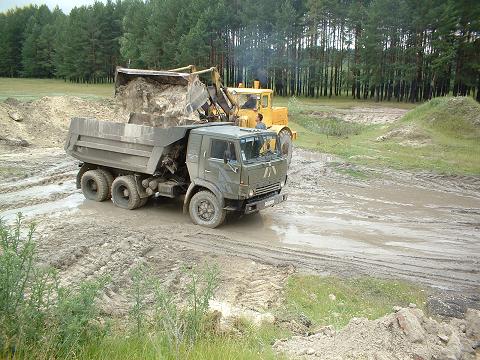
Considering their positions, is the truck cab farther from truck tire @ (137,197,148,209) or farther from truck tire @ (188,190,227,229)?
truck tire @ (137,197,148,209)

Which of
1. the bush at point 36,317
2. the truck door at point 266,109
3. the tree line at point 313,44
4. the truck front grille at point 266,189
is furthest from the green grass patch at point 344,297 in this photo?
the tree line at point 313,44

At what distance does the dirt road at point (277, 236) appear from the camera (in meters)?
8.76

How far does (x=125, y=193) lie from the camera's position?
1227 cm

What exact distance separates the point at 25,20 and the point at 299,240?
8404 centimetres

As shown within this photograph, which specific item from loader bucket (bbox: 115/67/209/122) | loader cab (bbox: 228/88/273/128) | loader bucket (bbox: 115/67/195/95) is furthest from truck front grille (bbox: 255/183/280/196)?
loader cab (bbox: 228/88/273/128)

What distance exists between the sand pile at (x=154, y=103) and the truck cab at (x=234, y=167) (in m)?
1.64

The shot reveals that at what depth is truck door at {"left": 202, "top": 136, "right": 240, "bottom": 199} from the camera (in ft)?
34.4

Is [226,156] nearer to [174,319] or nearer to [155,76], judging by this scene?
[155,76]

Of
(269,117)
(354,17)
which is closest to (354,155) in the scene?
(269,117)

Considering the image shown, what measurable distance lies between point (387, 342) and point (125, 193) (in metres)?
8.21

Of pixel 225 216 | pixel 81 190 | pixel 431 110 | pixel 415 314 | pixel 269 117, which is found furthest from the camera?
pixel 431 110

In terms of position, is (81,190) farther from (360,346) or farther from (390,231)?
(360,346)

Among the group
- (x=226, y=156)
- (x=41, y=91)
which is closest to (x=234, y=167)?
(x=226, y=156)

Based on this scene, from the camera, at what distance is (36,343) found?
429 centimetres
